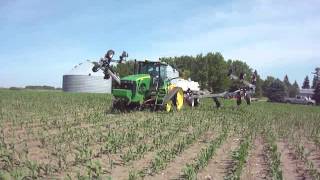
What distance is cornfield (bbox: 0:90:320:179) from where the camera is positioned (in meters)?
8.92

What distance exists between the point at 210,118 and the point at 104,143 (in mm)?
8357

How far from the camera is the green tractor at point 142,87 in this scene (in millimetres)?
20000

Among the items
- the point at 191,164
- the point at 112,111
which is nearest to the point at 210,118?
the point at 112,111

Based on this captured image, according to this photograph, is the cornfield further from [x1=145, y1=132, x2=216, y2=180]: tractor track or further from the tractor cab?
the tractor cab

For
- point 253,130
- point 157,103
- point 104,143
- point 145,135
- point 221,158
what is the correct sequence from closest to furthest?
point 221,158 → point 104,143 → point 145,135 → point 253,130 → point 157,103

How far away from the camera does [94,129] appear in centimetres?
1434

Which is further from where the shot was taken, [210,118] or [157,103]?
[157,103]

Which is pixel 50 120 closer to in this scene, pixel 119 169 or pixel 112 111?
pixel 112 111

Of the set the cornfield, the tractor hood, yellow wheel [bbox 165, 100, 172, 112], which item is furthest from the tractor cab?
the cornfield

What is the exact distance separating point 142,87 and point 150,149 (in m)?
9.17

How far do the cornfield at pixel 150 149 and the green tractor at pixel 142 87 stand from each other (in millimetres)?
2297

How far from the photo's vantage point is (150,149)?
11.4 metres

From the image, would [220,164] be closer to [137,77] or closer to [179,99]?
[137,77]

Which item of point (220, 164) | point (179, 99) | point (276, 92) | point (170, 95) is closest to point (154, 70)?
point (170, 95)
